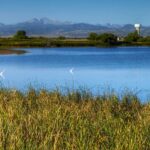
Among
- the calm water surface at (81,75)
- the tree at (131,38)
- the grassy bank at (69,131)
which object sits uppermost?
the grassy bank at (69,131)

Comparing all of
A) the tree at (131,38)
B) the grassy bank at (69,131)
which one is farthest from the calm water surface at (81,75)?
the tree at (131,38)

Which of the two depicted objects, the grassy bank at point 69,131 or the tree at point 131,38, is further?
the tree at point 131,38

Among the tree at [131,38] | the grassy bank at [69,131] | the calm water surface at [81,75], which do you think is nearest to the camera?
the grassy bank at [69,131]

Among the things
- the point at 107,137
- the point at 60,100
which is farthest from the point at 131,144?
the point at 60,100

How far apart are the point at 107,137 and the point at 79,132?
1.84ft

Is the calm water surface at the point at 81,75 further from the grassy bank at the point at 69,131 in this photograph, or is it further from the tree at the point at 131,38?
the tree at the point at 131,38

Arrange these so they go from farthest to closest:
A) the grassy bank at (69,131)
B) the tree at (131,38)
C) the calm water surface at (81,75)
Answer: the tree at (131,38), the calm water surface at (81,75), the grassy bank at (69,131)

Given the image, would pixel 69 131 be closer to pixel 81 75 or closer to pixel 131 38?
pixel 81 75

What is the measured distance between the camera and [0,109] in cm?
1166

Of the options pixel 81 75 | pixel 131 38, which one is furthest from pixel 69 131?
pixel 131 38

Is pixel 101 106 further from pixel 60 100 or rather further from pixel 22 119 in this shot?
pixel 22 119

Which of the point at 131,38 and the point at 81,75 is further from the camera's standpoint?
the point at 131,38

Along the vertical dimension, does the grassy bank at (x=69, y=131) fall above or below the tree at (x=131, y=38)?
above

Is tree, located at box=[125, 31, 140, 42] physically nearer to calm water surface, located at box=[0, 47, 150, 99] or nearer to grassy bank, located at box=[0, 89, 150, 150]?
calm water surface, located at box=[0, 47, 150, 99]
